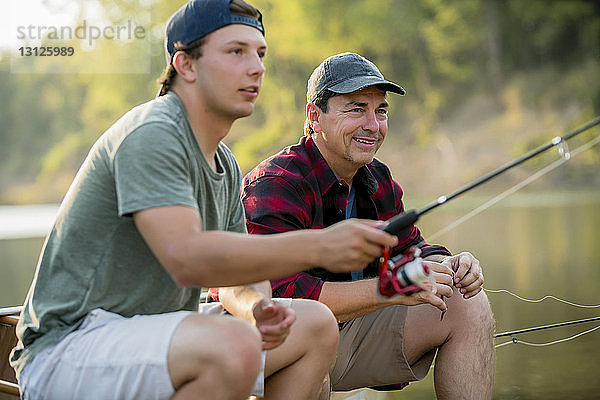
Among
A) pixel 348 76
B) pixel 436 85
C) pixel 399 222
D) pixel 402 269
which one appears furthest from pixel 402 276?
pixel 436 85

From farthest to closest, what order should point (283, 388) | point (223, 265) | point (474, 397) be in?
point (474, 397) → point (283, 388) → point (223, 265)

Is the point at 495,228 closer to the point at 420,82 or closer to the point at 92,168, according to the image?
the point at 92,168

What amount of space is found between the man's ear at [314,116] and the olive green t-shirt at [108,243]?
3.22 ft

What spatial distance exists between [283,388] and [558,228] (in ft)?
27.6

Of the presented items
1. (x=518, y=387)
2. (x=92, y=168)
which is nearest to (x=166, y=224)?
(x=92, y=168)

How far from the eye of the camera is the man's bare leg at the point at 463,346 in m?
2.30

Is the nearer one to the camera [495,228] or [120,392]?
[120,392]

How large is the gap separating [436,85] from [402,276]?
2128 cm

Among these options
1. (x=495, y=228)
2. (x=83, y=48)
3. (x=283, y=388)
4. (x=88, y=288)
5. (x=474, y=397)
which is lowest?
(x=495, y=228)

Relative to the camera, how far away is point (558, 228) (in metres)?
9.72

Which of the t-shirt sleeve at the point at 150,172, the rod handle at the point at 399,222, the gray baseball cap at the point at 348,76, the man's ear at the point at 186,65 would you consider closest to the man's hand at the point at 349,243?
the rod handle at the point at 399,222

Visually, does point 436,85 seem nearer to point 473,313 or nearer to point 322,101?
point 322,101

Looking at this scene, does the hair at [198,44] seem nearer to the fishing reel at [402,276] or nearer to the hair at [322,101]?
the fishing reel at [402,276]

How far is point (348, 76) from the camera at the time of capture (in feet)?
8.34
